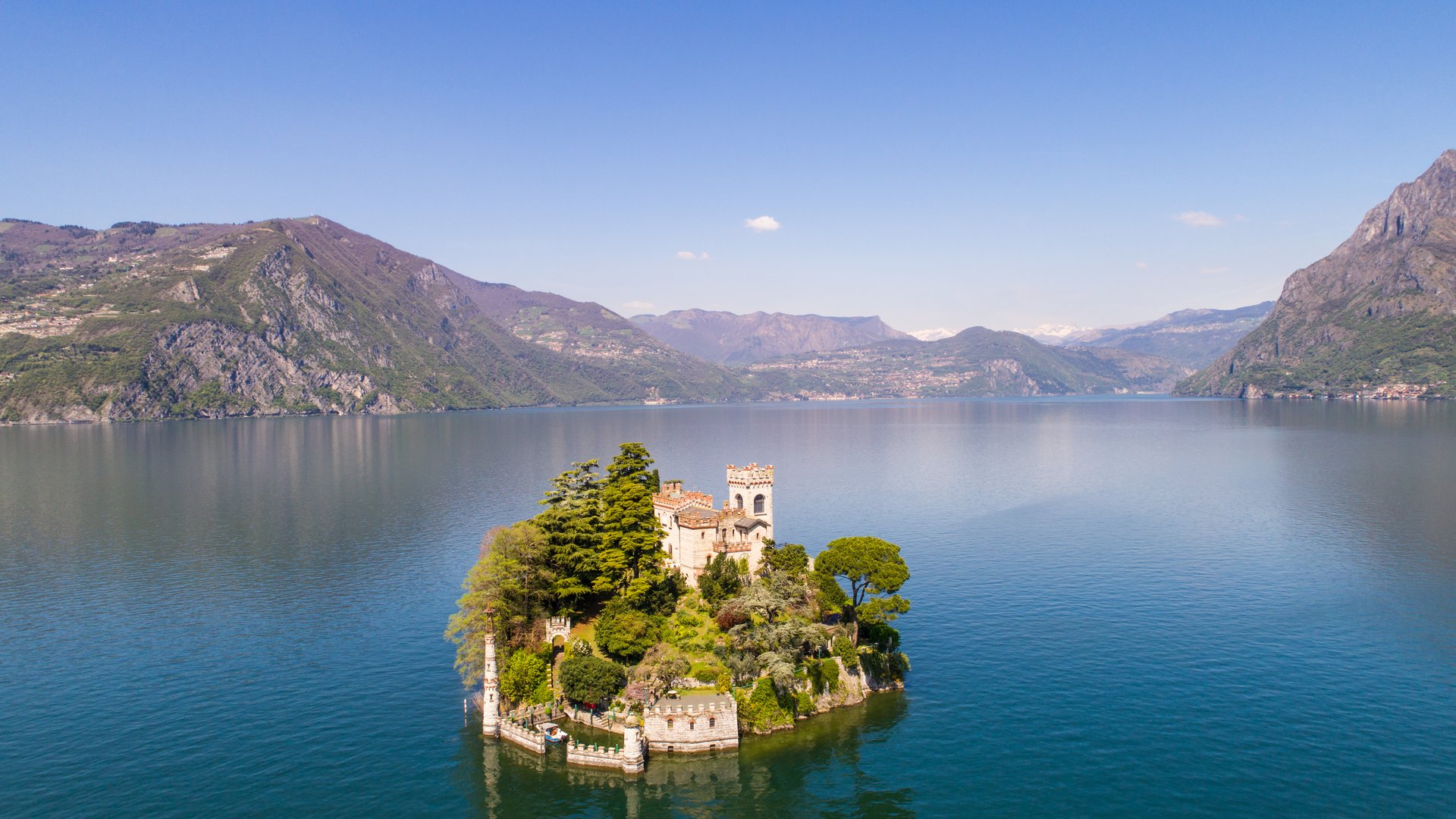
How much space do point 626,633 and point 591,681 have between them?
5497 millimetres

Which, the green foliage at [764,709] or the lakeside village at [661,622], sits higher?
the lakeside village at [661,622]

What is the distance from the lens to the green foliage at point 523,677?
60.2 m

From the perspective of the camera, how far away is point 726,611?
67.8m

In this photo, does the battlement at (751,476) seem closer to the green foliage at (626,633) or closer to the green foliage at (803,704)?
the green foliage at (626,633)

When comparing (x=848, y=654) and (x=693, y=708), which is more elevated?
(x=848, y=654)

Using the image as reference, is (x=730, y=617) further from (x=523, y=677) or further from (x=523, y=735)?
Result: (x=523, y=735)

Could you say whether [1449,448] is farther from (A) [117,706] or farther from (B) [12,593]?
(B) [12,593]

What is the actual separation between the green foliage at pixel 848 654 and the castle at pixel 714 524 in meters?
14.5

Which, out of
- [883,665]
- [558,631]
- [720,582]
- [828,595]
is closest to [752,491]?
[720,582]

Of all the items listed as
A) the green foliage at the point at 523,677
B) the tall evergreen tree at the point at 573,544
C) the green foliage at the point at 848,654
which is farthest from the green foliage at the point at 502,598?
the green foliage at the point at 848,654

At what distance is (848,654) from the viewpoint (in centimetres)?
6391

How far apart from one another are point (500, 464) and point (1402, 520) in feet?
576

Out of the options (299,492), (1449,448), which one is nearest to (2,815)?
(299,492)

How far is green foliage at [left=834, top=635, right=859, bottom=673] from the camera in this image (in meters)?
63.9
